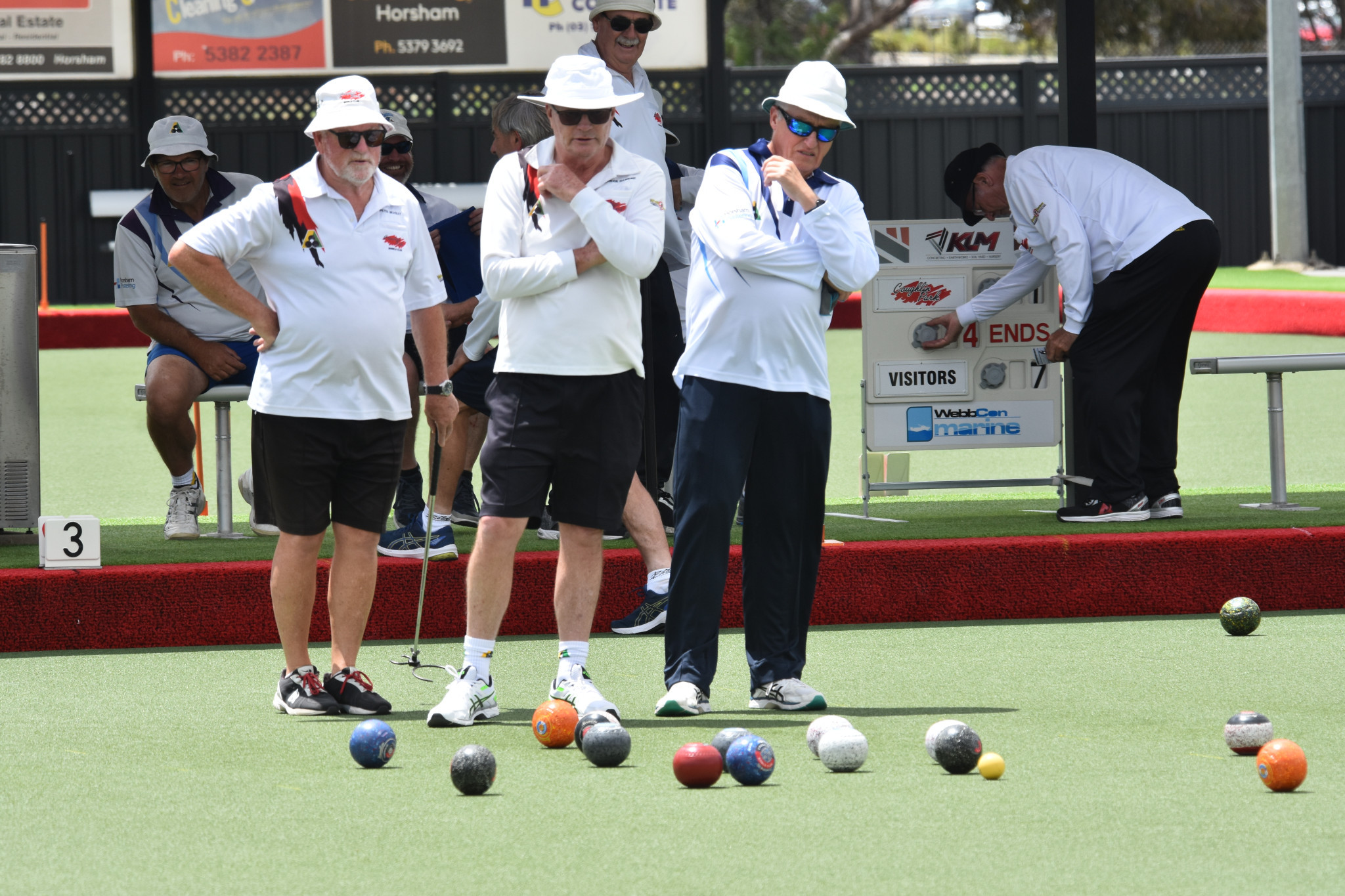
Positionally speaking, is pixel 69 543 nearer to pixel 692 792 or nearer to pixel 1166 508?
pixel 692 792

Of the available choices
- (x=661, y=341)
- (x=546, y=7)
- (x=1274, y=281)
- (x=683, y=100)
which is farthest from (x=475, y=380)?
(x=1274, y=281)

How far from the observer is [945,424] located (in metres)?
6.80

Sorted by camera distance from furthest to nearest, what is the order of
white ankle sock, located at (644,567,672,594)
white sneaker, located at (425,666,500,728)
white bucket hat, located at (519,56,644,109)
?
white ankle sock, located at (644,567,672,594), white sneaker, located at (425,666,500,728), white bucket hat, located at (519,56,644,109)

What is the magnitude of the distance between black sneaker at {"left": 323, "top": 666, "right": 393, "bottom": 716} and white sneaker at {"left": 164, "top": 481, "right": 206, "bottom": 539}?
1.95m

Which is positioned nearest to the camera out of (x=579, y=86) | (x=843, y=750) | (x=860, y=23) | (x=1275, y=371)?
(x=843, y=750)

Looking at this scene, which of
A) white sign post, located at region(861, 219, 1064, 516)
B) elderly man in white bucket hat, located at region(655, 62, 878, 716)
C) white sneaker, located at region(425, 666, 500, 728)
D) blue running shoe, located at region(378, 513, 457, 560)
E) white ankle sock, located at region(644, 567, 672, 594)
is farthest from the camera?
white sign post, located at region(861, 219, 1064, 516)

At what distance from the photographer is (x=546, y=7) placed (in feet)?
52.1

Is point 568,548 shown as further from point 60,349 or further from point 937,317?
Result: point 60,349

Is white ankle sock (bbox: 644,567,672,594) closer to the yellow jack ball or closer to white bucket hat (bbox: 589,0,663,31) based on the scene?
white bucket hat (bbox: 589,0,663,31)

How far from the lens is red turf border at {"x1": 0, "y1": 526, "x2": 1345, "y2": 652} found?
5477mm

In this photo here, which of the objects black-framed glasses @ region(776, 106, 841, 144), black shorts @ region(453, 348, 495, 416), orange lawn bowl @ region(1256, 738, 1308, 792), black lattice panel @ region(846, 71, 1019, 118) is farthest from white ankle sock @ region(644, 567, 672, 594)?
black lattice panel @ region(846, 71, 1019, 118)

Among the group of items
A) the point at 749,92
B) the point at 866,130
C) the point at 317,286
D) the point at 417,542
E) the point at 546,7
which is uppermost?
the point at 546,7

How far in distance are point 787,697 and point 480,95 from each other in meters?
13.2

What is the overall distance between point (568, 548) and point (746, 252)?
0.83m
